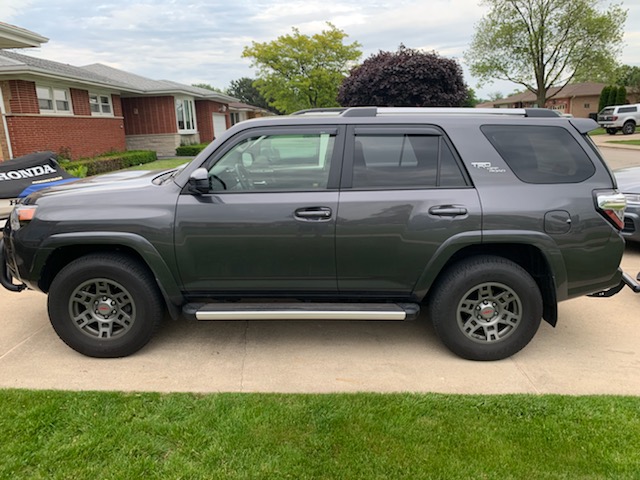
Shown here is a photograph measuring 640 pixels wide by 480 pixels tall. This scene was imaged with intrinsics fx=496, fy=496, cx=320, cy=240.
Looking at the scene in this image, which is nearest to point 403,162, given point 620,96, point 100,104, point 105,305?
point 105,305

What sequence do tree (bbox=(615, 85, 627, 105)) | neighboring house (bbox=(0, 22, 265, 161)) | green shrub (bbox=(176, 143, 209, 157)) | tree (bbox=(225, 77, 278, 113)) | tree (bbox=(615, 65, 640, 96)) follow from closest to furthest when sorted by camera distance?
neighboring house (bbox=(0, 22, 265, 161)) < green shrub (bbox=(176, 143, 209, 157)) < tree (bbox=(615, 85, 627, 105)) < tree (bbox=(615, 65, 640, 96)) < tree (bbox=(225, 77, 278, 113))

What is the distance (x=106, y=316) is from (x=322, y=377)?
1724 millimetres

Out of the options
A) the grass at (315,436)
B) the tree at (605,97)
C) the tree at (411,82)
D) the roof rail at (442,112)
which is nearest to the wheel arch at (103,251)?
the grass at (315,436)

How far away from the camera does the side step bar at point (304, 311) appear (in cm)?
363

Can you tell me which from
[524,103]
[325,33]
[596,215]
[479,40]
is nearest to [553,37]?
[479,40]

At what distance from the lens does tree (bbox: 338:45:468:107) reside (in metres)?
15.2

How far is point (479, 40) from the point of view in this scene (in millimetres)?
39875

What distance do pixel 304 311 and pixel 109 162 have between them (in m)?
18.3

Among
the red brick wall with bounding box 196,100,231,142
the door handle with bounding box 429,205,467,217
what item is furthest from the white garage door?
the door handle with bounding box 429,205,467,217

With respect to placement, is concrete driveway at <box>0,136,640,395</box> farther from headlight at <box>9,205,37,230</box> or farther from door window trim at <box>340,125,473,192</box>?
door window trim at <box>340,125,473,192</box>

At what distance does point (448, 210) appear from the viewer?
3.54 meters

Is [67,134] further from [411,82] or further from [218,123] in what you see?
[218,123]

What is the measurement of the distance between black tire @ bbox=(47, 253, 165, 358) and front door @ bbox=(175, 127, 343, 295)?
0.35 metres

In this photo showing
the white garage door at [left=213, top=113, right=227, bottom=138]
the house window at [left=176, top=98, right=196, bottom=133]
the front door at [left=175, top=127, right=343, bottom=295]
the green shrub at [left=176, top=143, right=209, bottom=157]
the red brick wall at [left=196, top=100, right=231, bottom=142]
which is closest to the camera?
the front door at [left=175, top=127, right=343, bottom=295]
